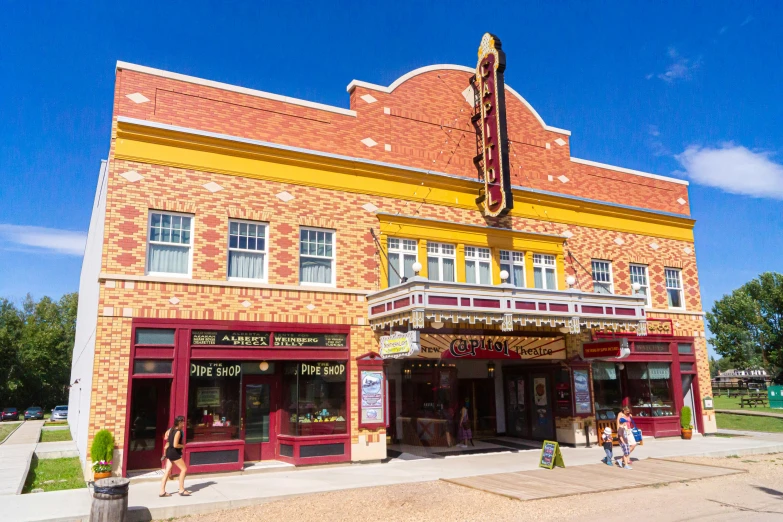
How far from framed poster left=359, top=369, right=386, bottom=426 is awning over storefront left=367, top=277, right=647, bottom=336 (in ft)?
4.69

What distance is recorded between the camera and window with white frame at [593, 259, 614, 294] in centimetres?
2202

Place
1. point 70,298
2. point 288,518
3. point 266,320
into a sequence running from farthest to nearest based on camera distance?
point 70,298, point 266,320, point 288,518

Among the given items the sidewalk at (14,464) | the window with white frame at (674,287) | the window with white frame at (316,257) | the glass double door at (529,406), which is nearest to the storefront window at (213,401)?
the window with white frame at (316,257)

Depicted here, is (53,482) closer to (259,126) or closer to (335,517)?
(335,517)

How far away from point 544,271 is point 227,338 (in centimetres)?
1117

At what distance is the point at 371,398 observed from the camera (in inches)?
658

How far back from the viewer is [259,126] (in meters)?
16.8

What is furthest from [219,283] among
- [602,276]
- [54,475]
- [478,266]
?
[602,276]

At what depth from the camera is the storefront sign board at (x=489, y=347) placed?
1775 cm

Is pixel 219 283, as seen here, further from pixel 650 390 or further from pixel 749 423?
pixel 749 423

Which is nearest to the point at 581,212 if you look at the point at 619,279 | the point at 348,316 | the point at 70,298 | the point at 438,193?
the point at 619,279

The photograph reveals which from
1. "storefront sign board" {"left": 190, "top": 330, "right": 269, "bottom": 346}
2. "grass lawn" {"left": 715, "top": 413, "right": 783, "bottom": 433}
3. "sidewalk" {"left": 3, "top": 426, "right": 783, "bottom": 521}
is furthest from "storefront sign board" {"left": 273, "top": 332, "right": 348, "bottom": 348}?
"grass lawn" {"left": 715, "top": 413, "right": 783, "bottom": 433}

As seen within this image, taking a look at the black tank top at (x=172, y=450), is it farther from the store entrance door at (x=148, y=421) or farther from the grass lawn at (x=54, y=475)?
the grass lawn at (x=54, y=475)

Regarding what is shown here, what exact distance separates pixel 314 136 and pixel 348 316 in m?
5.35
